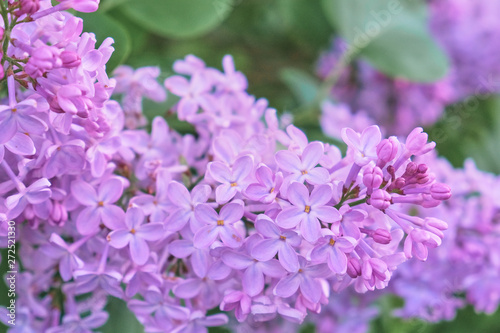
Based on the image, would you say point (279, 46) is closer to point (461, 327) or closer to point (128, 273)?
point (461, 327)

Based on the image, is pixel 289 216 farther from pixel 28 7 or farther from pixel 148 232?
pixel 28 7

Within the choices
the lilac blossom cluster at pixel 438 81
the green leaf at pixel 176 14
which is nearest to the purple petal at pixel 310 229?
the green leaf at pixel 176 14

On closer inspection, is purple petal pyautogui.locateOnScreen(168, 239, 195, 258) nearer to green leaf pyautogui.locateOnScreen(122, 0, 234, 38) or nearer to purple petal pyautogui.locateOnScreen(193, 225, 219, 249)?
purple petal pyautogui.locateOnScreen(193, 225, 219, 249)

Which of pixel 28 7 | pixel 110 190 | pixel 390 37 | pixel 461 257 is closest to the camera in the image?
pixel 28 7

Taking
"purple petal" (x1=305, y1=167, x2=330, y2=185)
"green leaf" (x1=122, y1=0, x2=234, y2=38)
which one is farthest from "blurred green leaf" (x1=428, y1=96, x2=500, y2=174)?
"purple petal" (x1=305, y1=167, x2=330, y2=185)

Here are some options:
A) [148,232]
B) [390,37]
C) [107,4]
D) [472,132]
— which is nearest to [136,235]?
[148,232]
